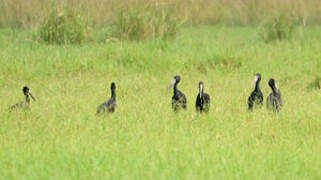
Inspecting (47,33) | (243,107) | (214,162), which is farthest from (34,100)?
(47,33)

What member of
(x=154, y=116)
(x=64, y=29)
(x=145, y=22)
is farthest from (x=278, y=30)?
(x=154, y=116)

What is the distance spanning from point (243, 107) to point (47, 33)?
5.79m

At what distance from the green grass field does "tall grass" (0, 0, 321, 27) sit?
2.82 ft

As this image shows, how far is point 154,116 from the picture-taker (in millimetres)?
7492

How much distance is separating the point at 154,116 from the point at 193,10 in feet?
39.3

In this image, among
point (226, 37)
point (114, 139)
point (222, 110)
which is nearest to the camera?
point (114, 139)

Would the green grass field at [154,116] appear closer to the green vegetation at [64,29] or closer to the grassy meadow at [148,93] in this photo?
the grassy meadow at [148,93]

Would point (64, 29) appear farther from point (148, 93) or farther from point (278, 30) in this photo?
point (278, 30)

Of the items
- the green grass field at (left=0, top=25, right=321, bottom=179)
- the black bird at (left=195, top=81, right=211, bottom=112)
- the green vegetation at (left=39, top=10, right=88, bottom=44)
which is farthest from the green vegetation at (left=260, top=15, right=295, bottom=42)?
the black bird at (left=195, top=81, right=211, bottom=112)

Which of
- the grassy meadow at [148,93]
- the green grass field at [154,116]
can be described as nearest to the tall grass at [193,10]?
the grassy meadow at [148,93]

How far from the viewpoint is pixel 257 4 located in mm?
20312

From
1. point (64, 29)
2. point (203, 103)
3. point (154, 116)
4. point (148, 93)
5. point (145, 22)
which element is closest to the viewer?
point (154, 116)

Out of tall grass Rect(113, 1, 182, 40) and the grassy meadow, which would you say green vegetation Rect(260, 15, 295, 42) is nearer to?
the grassy meadow

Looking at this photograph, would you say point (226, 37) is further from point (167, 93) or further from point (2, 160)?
point (2, 160)
